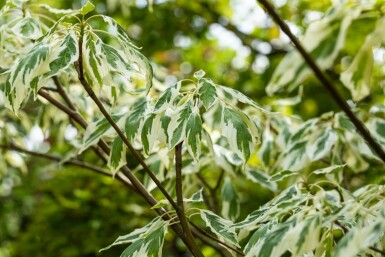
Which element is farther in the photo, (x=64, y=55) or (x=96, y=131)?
(x=96, y=131)

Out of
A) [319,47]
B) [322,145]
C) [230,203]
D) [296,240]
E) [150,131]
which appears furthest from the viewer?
[230,203]

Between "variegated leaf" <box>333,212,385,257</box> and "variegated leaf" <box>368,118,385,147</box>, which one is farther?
"variegated leaf" <box>368,118,385,147</box>

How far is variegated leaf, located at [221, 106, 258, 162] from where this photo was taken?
874 mm

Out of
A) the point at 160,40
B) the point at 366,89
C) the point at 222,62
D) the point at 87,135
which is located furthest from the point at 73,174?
the point at 366,89

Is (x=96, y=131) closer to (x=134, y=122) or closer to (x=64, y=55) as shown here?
(x=134, y=122)

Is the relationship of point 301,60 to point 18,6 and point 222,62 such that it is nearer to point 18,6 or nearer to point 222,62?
point 18,6

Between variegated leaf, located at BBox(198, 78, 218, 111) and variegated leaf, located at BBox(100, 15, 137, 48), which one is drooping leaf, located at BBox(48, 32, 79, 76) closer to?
variegated leaf, located at BBox(100, 15, 137, 48)

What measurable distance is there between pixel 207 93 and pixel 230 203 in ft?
1.86

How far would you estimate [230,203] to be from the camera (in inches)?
53.6

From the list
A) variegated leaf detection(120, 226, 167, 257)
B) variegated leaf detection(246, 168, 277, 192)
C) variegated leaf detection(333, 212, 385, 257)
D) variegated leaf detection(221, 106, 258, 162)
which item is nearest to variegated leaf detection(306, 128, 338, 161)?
variegated leaf detection(246, 168, 277, 192)

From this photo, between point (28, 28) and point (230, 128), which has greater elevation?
point (28, 28)

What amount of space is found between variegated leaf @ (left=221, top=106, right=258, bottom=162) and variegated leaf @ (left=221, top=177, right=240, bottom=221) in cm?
48

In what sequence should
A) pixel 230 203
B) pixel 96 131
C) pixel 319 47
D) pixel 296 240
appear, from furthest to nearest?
pixel 230 203
pixel 96 131
pixel 296 240
pixel 319 47

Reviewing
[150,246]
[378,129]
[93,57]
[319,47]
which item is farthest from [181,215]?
[378,129]
